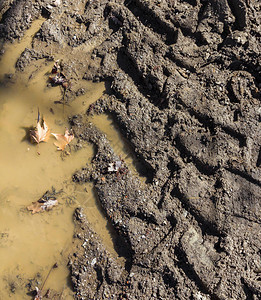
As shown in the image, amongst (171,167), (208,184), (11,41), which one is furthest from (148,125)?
(11,41)

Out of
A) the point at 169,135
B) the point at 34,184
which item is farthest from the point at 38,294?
the point at 169,135

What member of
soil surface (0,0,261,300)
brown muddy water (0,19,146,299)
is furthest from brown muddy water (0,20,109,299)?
soil surface (0,0,261,300)

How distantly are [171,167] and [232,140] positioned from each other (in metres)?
0.70

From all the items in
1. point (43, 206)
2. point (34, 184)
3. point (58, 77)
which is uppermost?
point (58, 77)

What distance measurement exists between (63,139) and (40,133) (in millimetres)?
265

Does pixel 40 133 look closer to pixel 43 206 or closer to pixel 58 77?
pixel 58 77

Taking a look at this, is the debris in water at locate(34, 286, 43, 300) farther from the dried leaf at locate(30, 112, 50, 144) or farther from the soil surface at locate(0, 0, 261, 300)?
the dried leaf at locate(30, 112, 50, 144)

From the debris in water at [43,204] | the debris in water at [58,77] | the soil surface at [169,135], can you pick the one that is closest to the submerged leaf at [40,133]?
the soil surface at [169,135]

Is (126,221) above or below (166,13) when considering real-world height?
below

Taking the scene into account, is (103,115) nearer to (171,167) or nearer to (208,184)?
(171,167)

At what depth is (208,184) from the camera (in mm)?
2752

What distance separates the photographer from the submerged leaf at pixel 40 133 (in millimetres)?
3012

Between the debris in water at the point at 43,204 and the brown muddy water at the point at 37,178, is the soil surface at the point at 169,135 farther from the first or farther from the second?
the debris in water at the point at 43,204

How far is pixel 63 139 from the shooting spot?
3.05 m
